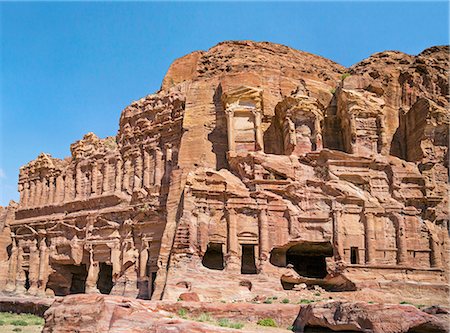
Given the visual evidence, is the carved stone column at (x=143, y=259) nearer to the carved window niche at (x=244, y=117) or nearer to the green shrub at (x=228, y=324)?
the carved window niche at (x=244, y=117)

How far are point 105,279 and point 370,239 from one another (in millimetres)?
22856

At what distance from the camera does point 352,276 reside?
107 feet

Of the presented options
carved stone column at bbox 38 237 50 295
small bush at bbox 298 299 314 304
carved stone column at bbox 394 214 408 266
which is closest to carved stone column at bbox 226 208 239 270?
small bush at bbox 298 299 314 304

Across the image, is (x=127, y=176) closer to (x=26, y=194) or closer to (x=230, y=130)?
(x=230, y=130)

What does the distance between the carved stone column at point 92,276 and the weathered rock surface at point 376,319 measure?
25955 millimetres

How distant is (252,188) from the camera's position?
1420 inches

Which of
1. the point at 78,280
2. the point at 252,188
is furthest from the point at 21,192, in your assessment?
the point at 252,188

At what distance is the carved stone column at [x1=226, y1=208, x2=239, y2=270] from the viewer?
111ft

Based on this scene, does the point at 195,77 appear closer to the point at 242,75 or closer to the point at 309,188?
the point at 242,75

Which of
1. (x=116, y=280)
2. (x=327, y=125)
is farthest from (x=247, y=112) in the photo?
(x=116, y=280)

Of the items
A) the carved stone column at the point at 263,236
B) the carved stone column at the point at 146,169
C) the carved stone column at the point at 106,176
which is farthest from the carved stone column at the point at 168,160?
the carved stone column at the point at 263,236

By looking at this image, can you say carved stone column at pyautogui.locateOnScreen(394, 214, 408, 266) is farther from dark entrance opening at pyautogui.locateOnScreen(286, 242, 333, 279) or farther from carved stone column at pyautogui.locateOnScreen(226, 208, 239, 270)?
carved stone column at pyautogui.locateOnScreen(226, 208, 239, 270)

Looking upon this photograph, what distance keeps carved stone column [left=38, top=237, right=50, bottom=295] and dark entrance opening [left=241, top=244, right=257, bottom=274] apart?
20.2 meters

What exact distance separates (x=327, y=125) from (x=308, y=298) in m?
17.5
